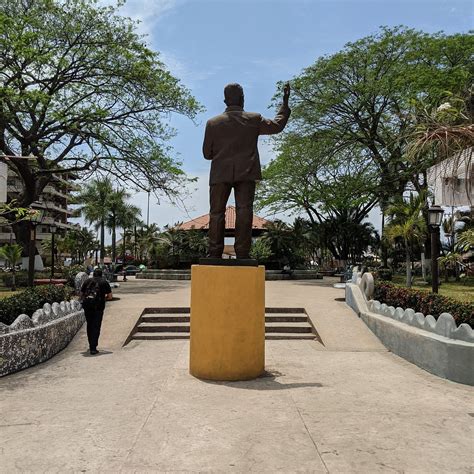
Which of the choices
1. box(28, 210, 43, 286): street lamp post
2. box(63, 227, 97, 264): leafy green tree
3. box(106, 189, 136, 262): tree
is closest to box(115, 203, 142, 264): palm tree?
box(106, 189, 136, 262): tree

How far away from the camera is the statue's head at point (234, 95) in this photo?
6812mm

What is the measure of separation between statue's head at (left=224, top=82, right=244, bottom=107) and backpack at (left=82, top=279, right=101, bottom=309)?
382 centimetres

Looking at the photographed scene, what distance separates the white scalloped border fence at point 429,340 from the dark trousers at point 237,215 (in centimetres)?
295

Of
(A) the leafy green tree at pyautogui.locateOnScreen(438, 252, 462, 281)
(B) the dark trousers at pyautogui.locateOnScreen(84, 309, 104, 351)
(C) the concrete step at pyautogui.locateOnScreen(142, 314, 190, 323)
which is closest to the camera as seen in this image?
(B) the dark trousers at pyautogui.locateOnScreen(84, 309, 104, 351)

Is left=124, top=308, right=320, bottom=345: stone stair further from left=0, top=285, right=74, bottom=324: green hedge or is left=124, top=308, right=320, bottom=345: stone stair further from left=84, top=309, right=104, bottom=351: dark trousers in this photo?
left=0, top=285, right=74, bottom=324: green hedge

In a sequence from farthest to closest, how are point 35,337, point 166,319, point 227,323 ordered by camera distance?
point 166,319 < point 35,337 < point 227,323

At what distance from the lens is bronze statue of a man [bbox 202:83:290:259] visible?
21.5 feet

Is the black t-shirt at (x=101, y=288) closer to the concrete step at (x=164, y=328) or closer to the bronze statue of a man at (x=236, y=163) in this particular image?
the concrete step at (x=164, y=328)

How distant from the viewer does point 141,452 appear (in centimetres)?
364

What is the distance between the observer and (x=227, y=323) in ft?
19.4

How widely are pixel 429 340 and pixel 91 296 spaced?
5351 millimetres

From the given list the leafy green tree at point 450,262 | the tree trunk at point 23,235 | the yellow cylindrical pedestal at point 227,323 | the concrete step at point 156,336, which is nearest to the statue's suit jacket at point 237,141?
the yellow cylindrical pedestal at point 227,323

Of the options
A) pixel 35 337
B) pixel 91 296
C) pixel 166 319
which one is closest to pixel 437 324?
pixel 91 296

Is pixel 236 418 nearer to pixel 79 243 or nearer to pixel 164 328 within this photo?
pixel 164 328
